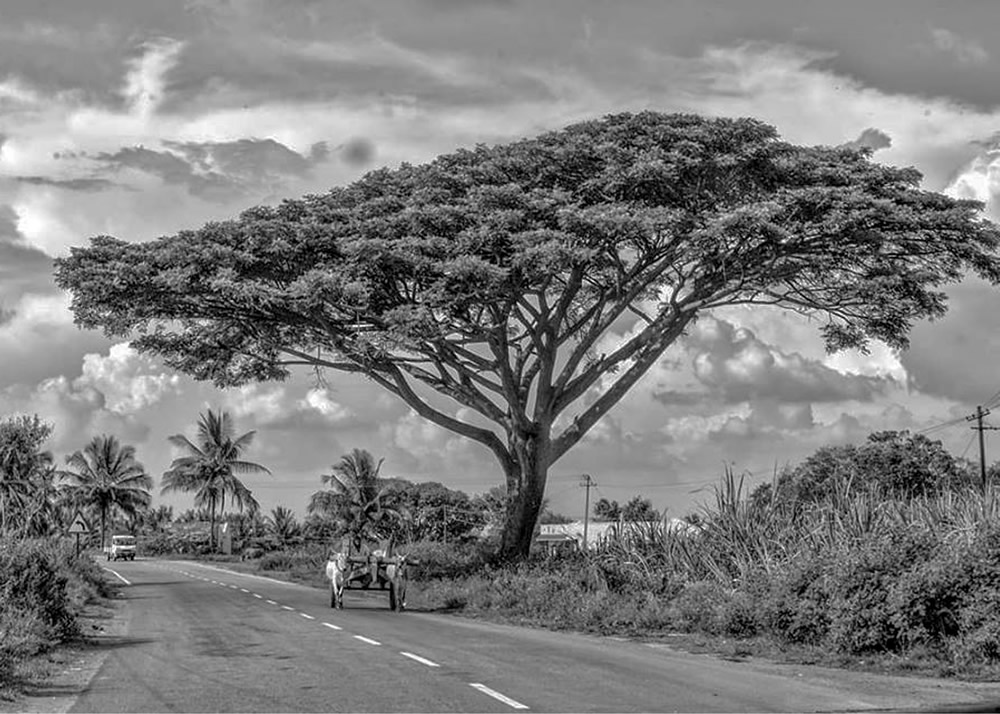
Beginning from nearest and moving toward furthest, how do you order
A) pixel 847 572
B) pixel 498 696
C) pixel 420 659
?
pixel 498 696, pixel 420 659, pixel 847 572

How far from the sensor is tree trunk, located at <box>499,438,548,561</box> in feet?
102

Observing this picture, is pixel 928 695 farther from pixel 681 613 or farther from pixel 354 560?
pixel 354 560

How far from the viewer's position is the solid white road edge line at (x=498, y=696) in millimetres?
11594

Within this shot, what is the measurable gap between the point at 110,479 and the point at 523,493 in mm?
67869

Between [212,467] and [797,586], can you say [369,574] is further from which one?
[212,467]

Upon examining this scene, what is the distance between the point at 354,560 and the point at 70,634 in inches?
398

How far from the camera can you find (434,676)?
1391cm

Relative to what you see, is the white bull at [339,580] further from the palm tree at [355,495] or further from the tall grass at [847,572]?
the palm tree at [355,495]

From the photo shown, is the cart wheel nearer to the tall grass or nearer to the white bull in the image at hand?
the white bull

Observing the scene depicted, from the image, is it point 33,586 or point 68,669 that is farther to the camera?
point 33,586

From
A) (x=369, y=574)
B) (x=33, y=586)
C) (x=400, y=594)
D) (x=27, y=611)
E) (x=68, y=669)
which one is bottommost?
(x=68, y=669)

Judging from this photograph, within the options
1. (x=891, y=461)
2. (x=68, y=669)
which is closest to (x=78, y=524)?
(x=891, y=461)

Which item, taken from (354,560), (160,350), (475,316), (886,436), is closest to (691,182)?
(475,316)

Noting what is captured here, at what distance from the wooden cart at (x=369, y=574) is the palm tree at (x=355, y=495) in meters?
51.2
